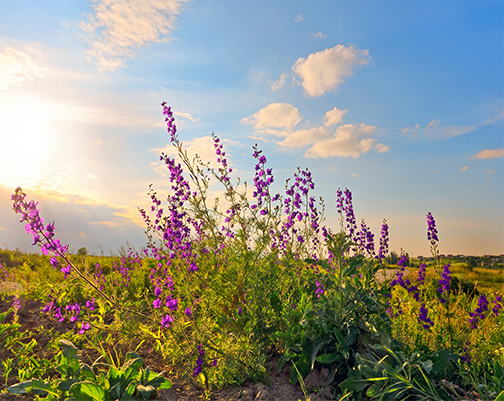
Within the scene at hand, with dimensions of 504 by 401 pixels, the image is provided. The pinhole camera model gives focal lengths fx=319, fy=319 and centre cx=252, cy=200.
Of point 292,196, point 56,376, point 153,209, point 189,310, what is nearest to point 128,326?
point 189,310

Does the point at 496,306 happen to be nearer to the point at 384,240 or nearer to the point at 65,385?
the point at 384,240

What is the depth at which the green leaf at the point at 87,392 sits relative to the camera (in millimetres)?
2104

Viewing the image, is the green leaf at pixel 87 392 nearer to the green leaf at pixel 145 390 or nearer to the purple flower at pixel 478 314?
the green leaf at pixel 145 390

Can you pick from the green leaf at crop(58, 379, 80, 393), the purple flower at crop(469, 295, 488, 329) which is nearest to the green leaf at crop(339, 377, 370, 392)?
the green leaf at crop(58, 379, 80, 393)

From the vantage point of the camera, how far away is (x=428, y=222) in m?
4.76

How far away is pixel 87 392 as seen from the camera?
2.12 metres

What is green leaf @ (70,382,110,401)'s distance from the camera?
210cm

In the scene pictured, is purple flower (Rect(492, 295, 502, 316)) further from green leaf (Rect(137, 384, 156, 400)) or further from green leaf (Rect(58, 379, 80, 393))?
green leaf (Rect(58, 379, 80, 393))

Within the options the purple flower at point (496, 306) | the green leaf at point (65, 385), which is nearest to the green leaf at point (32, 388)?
the green leaf at point (65, 385)

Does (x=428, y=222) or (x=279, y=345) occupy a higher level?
(x=428, y=222)

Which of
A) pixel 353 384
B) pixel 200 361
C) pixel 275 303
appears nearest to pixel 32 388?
pixel 200 361

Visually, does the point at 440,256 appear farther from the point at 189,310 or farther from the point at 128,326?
the point at 128,326

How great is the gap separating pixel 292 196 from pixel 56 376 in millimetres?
3365

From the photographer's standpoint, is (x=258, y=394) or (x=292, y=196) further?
(x=292, y=196)
